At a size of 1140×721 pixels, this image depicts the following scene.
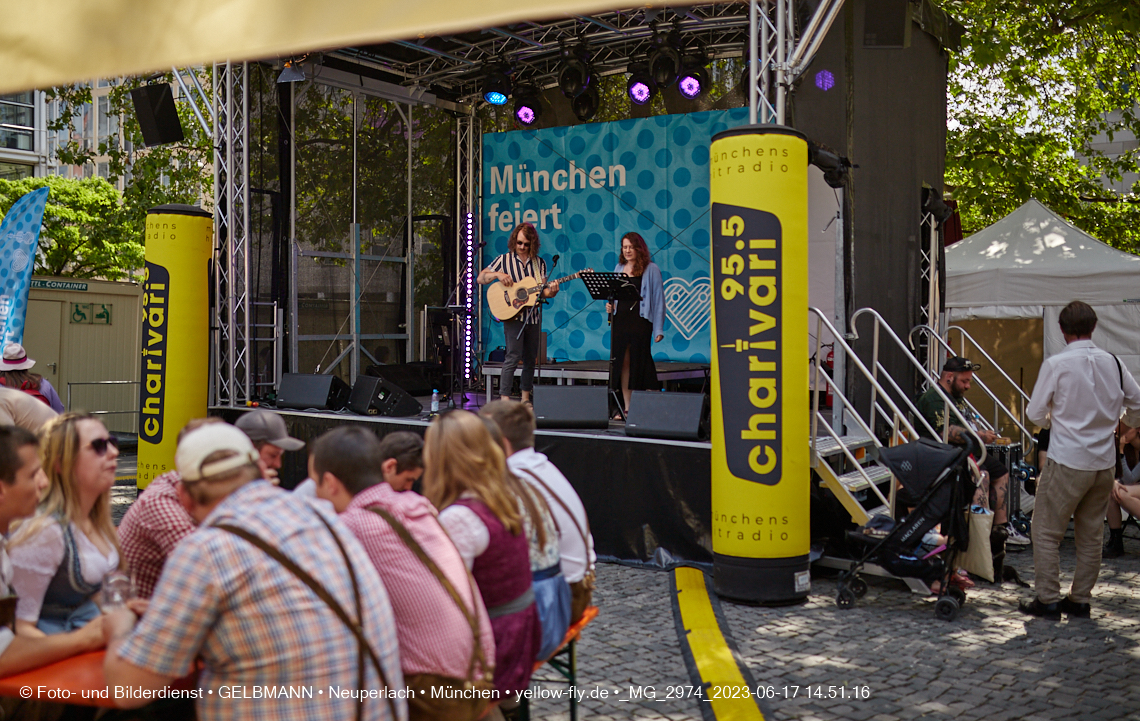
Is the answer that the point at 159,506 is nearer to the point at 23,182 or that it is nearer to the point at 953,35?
the point at 953,35

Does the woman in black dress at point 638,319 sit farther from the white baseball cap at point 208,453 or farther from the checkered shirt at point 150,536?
the white baseball cap at point 208,453

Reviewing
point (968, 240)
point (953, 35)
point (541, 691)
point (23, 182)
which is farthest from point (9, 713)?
point (23, 182)

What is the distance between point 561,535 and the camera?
11.6 ft

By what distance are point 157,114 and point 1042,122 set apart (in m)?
16.2

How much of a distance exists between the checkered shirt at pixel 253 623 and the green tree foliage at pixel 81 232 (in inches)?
770

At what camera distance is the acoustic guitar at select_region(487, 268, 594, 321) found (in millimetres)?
9703

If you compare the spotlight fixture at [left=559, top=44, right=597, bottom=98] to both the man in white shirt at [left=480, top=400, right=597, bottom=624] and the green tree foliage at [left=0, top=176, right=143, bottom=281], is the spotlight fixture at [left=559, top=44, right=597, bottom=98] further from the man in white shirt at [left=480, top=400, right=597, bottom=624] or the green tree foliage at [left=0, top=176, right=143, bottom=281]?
the green tree foliage at [left=0, top=176, right=143, bottom=281]

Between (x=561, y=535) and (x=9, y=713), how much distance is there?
182cm

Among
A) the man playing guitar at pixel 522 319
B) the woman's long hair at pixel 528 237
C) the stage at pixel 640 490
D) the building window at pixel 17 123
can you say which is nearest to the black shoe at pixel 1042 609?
the stage at pixel 640 490

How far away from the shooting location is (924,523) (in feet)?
18.9

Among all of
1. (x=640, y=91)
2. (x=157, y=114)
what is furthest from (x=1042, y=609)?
(x=157, y=114)

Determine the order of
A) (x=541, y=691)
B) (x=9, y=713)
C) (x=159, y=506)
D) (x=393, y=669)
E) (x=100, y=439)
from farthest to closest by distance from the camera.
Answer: (x=541, y=691)
(x=159, y=506)
(x=100, y=439)
(x=9, y=713)
(x=393, y=669)

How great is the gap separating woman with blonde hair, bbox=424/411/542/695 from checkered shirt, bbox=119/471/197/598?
84 cm

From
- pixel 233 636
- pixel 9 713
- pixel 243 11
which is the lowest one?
pixel 9 713
